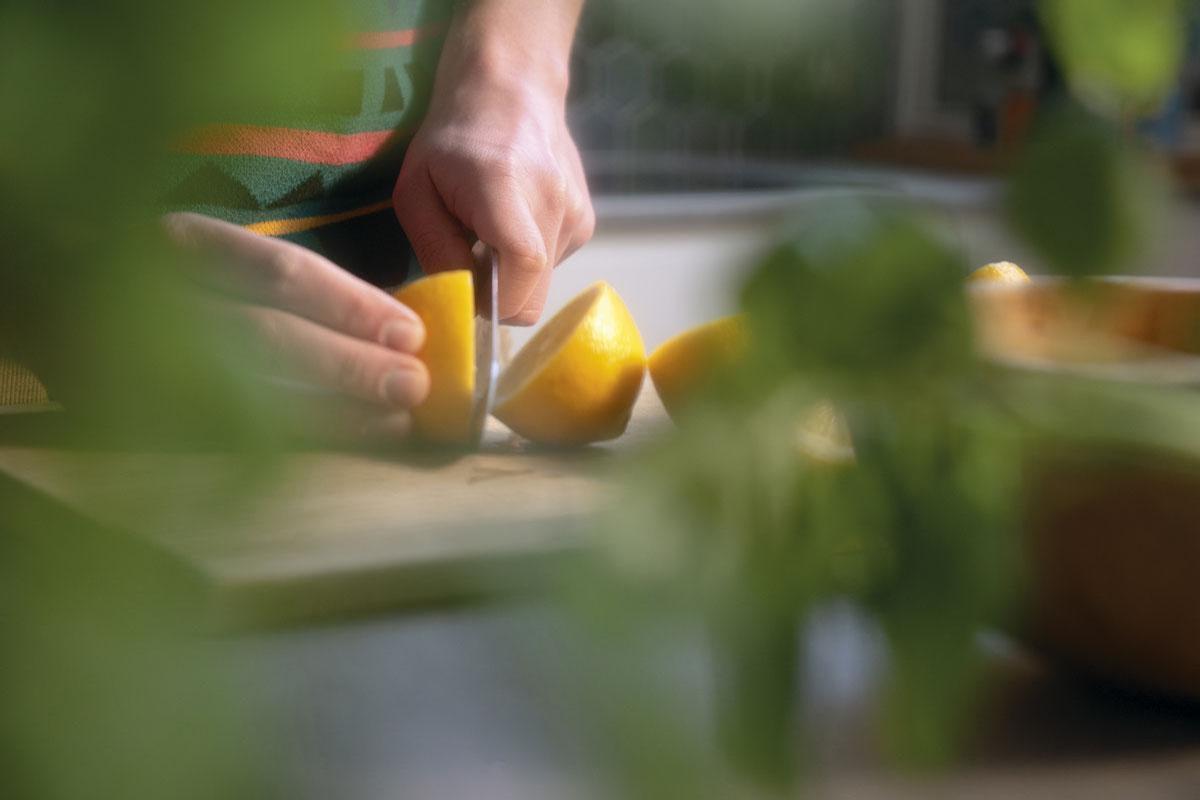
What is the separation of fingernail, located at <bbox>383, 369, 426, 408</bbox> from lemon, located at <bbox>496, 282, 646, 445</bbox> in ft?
0.22

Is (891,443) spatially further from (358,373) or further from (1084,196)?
(358,373)

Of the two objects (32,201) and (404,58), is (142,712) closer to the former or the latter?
(32,201)

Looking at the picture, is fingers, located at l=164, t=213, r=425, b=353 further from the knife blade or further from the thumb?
the thumb

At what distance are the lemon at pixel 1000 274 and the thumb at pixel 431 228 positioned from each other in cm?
72

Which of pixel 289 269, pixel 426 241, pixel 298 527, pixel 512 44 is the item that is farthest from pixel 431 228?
pixel 298 527

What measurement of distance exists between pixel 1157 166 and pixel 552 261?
2.72ft

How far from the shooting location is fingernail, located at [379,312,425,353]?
21.8 inches

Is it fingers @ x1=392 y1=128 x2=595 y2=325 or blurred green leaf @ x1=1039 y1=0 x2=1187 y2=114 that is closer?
blurred green leaf @ x1=1039 y1=0 x2=1187 y2=114

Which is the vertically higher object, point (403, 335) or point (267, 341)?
point (267, 341)

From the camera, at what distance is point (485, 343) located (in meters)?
0.66

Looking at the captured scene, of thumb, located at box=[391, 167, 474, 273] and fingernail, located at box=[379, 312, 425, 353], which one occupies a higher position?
fingernail, located at box=[379, 312, 425, 353]

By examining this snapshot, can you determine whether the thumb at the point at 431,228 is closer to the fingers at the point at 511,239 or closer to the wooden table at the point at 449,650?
the fingers at the point at 511,239

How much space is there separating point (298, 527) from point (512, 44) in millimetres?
772

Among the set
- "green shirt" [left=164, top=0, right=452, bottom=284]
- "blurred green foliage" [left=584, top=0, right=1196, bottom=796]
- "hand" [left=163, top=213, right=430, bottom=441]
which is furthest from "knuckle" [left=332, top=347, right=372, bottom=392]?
"blurred green foliage" [left=584, top=0, right=1196, bottom=796]
